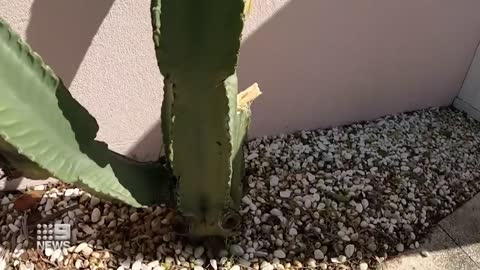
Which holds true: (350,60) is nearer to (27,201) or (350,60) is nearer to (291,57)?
(291,57)

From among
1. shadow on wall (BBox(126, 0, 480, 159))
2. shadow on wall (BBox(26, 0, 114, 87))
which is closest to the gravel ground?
shadow on wall (BBox(126, 0, 480, 159))

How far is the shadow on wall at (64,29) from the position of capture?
1.66 metres

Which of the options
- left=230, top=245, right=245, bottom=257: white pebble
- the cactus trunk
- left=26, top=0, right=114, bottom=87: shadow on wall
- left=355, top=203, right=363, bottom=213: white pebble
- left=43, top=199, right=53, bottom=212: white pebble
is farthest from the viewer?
left=355, top=203, right=363, bottom=213: white pebble

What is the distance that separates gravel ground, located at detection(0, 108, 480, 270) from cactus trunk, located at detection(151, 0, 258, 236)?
0.53 ft

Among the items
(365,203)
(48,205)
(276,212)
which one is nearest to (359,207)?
(365,203)

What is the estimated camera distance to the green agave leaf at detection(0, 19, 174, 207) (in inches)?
49.3

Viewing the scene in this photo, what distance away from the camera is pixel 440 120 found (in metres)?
2.62

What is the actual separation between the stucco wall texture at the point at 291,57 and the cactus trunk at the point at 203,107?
383 mm

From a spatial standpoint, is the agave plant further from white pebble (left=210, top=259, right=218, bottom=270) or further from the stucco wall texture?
the stucco wall texture

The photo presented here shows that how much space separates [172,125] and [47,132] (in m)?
0.32

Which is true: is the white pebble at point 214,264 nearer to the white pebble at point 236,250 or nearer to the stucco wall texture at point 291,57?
the white pebble at point 236,250

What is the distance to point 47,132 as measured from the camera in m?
1.35

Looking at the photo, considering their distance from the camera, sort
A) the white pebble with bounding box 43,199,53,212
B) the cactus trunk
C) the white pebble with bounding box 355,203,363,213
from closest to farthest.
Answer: the cactus trunk → the white pebble with bounding box 43,199,53,212 → the white pebble with bounding box 355,203,363,213

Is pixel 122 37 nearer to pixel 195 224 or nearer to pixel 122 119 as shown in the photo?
pixel 122 119
